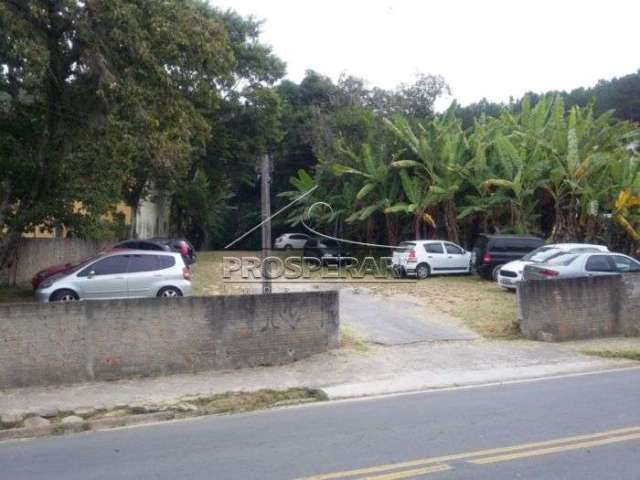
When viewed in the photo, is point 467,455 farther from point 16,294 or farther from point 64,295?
point 16,294

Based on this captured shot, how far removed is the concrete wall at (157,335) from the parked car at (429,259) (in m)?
13.3

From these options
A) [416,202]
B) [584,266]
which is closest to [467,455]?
[584,266]

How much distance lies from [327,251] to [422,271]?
7.87 m

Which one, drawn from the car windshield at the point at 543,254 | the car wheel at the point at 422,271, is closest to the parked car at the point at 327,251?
the car wheel at the point at 422,271

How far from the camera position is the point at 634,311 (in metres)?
15.9

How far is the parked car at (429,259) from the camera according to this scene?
26.4 metres

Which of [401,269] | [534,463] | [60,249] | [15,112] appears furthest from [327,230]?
[534,463]

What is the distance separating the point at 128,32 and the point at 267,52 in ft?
73.0

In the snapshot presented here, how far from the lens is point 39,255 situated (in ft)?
81.5

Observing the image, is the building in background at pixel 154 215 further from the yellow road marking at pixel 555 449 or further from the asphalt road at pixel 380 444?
the yellow road marking at pixel 555 449

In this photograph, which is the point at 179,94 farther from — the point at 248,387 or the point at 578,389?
the point at 578,389

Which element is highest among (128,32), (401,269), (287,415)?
(128,32)

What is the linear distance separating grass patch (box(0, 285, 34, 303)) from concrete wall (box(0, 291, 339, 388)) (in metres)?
9.35

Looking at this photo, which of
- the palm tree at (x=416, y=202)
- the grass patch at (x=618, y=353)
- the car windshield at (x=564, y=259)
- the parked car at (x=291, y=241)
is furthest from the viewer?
the parked car at (x=291, y=241)
